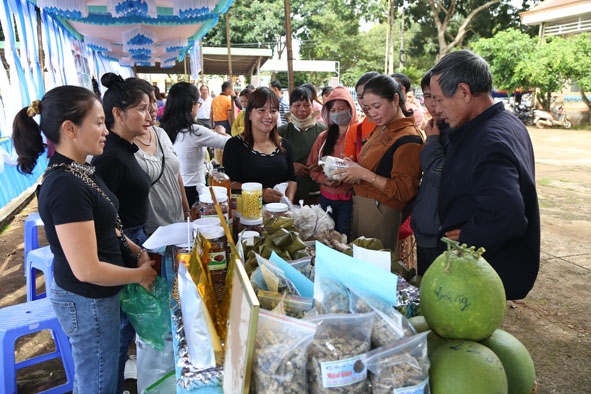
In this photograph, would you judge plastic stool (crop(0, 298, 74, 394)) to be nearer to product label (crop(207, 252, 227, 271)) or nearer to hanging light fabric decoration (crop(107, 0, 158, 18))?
product label (crop(207, 252, 227, 271))

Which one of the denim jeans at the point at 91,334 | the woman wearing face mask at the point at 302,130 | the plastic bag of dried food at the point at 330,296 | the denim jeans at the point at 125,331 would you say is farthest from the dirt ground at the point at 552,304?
the plastic bag of dried food at the point at 330,296

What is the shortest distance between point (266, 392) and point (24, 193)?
7020 mm

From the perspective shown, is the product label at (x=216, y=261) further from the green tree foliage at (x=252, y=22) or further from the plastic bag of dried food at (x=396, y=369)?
the green tree foliage at (x=252, y=22)

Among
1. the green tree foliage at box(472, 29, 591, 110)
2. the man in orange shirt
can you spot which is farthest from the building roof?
the man in orange shirt

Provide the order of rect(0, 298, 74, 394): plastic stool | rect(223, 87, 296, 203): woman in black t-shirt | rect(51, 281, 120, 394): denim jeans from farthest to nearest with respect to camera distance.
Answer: rect(223, 87, 296, 203): woman in black t-shirt < rect(0, 298, 74, 394): plastic stool < rect(51, 281, 120, 394): denim jeans

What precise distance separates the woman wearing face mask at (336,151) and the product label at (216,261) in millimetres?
1706

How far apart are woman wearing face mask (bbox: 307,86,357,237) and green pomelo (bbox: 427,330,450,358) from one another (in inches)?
76.4

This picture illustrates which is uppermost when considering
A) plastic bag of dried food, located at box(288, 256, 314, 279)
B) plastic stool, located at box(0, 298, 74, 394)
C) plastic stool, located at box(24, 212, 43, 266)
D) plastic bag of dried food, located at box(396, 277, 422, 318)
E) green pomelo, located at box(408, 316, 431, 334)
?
plastic bag of dried food, located at box(288, 256, 314, 279)

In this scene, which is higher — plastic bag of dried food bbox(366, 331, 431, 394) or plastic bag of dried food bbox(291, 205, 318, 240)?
plastic bag of dried food bbox(366, 331, 431, 394)

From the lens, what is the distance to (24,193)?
6457 mm

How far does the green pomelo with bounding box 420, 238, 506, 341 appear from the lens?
95 cm

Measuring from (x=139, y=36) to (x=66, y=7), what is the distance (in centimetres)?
179

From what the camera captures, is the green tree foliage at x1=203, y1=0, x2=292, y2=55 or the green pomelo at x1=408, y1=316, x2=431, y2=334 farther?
the green tree foliage at x1=203, y1=0, x2=292, y2=55

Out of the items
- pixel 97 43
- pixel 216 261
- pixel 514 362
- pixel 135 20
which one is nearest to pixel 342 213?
pixel 216 261
